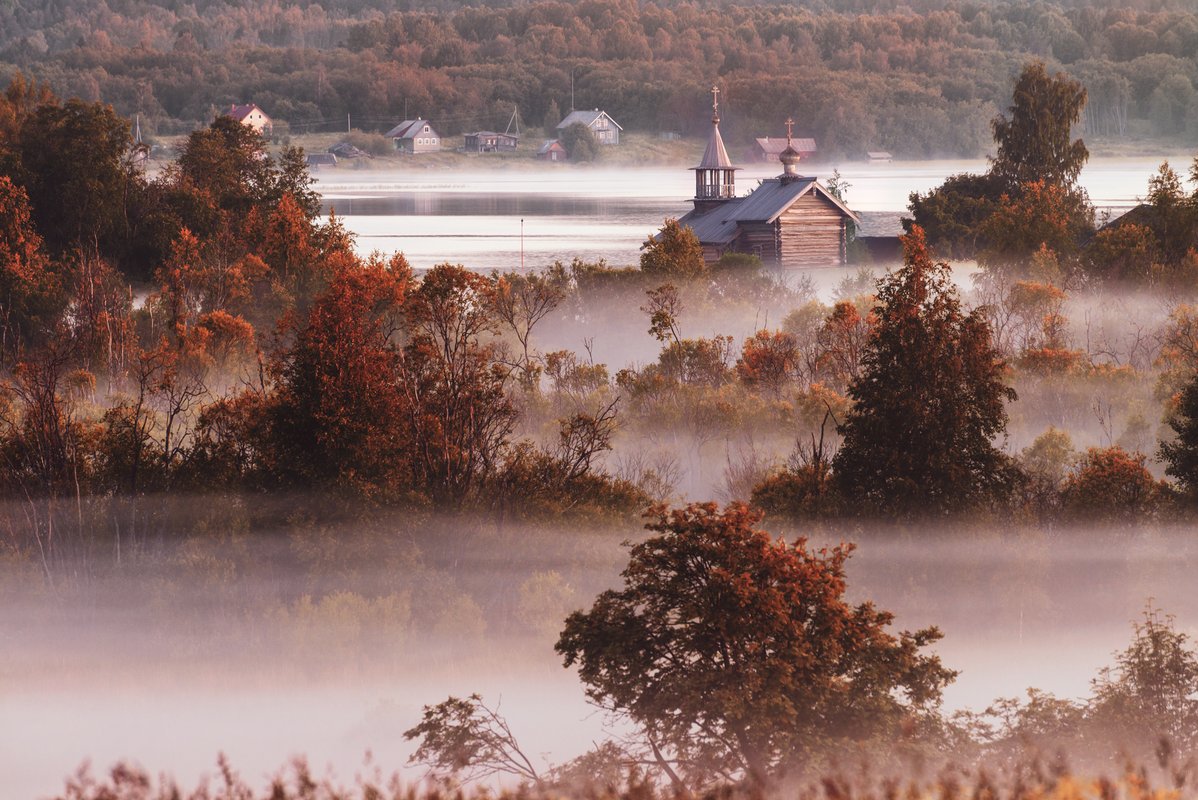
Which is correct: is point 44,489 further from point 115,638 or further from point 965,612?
point 965,612

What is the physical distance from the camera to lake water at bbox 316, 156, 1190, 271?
10425cm

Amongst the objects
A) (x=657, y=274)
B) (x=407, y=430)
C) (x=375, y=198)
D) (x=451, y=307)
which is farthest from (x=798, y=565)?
(x=375, y=198)

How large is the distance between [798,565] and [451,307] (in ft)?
45.1

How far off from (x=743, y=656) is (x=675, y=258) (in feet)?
142

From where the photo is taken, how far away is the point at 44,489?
2916 cm

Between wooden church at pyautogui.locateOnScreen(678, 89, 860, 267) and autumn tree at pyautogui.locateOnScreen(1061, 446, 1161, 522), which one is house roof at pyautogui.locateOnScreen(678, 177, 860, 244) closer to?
wooden church at pyautogui.locateOnScreen(678, 89, 860, 267)

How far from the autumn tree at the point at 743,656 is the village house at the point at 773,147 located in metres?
159

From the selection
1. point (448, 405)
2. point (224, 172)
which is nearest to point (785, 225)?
point (224, 172)

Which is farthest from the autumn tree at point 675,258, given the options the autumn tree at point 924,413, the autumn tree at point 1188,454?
the autumn tree at point 924,413

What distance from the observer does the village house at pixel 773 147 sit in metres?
178

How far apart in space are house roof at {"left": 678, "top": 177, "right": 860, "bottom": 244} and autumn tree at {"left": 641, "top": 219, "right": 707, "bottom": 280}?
9294 mm

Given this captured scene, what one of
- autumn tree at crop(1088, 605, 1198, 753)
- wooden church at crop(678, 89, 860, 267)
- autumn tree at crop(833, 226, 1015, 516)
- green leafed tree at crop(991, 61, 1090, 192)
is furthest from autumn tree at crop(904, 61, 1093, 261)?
autumn tree at crop(1088, 605, 1198, 753)

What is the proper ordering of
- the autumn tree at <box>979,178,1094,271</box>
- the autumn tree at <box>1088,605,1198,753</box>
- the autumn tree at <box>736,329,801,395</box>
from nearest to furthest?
1. the autumn tree at <box>1088,605,1198,753</box>
2. the autumn tree at <box>736,329,801,395</box>
3. the autumn tree at <box>979,178,1094,271</box>

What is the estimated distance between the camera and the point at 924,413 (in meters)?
24.5
